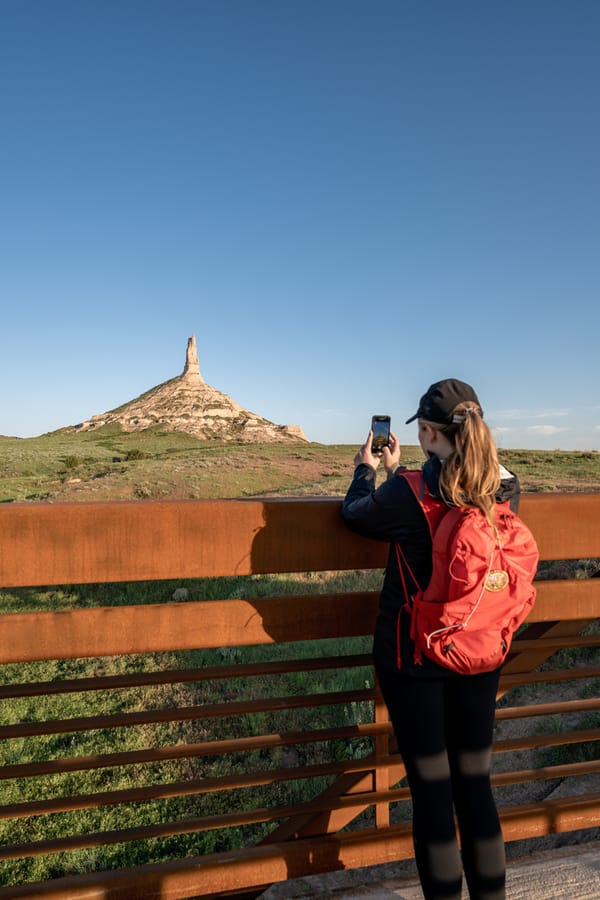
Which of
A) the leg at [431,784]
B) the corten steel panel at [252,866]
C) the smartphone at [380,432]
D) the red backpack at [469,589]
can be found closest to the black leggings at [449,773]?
the leg at [431,784]

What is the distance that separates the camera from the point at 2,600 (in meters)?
11.9

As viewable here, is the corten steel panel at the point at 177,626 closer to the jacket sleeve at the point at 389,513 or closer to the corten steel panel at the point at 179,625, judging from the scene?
the corten steel panel at the point at 179,625

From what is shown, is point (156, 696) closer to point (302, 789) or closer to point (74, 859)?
point (302, 789)

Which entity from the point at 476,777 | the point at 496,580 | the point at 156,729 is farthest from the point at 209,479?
the point at 496,580

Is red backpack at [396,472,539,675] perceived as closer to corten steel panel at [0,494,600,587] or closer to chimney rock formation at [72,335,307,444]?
corten steel panel at [0,494,600,587]

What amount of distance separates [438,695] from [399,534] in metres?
0.53

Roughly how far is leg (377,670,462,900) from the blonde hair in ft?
1.93

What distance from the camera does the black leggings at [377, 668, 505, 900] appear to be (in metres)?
2.15

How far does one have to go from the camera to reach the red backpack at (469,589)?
2.02 m

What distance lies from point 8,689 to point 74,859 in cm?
282

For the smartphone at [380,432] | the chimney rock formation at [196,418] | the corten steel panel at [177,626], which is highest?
the chimney rock formation at [196,418]

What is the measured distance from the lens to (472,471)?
2.05 metres

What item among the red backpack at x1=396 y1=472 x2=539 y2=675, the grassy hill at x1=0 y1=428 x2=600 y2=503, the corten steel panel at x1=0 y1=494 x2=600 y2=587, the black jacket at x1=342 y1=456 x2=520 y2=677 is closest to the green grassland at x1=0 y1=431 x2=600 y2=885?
the corten steel panel at x1=0 y1=494 x2=600 y2=587

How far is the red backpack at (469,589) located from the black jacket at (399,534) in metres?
0.04
